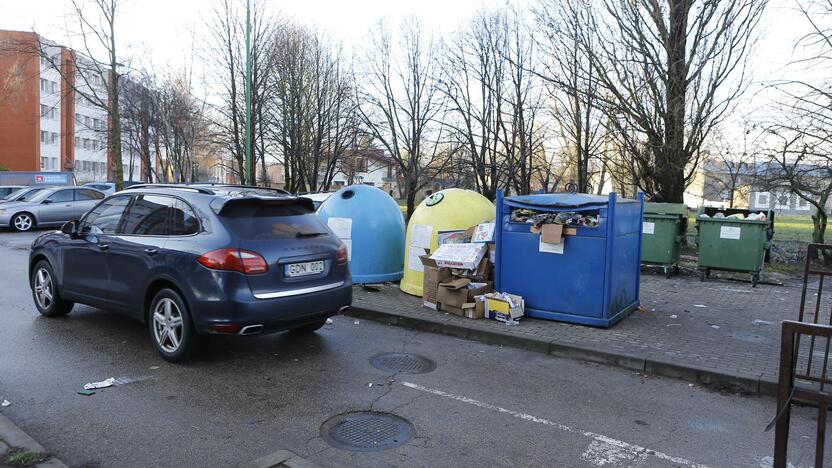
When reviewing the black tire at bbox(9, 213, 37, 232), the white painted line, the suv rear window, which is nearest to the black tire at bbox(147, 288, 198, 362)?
the suv rear window

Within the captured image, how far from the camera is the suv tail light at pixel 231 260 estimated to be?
5.14 metres

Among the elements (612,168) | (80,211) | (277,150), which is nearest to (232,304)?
(612,168)

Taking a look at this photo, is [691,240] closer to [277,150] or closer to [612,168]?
[612,168]

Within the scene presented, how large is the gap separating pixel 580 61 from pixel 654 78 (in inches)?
91.6

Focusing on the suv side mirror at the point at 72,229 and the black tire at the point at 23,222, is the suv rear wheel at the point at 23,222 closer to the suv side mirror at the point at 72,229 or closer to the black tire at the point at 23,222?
the black tire at the point at 23,222

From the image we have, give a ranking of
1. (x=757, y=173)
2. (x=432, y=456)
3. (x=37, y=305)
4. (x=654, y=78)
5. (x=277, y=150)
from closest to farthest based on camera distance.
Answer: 1. (x=432, y=456)
2. (x=37, y=305)
3. (x=757, y=173)
4. (x=654, y=78)
5. (x=277, y=150)

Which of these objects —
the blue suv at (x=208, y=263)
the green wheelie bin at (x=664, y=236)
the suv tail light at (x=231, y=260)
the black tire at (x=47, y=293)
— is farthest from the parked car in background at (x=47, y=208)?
the green wheelie bin at (x=664, y=236)

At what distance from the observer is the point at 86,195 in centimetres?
2053

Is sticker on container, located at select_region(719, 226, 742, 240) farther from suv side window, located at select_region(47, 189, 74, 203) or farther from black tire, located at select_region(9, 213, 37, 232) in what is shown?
black tire, located at select_region(9, 213, 37, 232)

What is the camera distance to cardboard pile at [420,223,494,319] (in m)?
7.49

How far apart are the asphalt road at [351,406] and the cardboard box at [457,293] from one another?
105 cm

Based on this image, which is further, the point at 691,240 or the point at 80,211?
the point at 80,211

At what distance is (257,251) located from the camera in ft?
17.4

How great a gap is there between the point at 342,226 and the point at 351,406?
5255 millimetres
